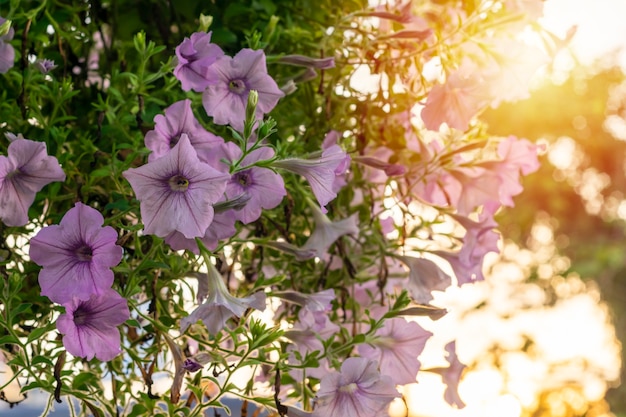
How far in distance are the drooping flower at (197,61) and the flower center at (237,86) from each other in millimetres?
20

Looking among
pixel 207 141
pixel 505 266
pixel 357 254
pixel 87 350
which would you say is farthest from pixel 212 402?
pixel 505 266

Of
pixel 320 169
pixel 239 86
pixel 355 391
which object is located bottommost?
pixel 355 391

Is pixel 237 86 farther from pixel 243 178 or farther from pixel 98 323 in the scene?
pixel 98 323

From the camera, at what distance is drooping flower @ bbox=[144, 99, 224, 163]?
26.9 inches

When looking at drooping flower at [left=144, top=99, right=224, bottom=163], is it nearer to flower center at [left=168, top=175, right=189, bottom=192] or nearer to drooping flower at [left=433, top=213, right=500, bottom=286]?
flower center at [left=168, top=175, right=189, bottom=192]

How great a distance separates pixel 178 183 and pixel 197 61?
148mm

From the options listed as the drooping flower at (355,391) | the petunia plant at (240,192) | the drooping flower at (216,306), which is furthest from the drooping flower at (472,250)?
the drooping flower at (216,306)

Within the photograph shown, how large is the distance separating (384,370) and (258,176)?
27 cm

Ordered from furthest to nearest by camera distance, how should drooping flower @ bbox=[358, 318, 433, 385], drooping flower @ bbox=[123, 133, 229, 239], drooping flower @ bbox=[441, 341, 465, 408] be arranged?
1. drooping flower @ bbox=[441, 341, 465, 408]
2. drooping flower @ bbox=[358, 318, 433, 385]
3. drooping flower @ bbox=[123, 133, 229, 239]

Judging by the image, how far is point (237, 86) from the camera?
0.74m

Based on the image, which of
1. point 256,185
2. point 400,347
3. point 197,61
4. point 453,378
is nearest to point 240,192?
point 256,185

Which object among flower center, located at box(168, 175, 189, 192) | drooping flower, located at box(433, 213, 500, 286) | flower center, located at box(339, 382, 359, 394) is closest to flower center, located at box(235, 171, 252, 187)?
flower center, located at box(168, 175, 189, 192)

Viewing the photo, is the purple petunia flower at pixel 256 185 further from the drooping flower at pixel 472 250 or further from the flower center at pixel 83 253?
the drooping flower at pixel 472 250

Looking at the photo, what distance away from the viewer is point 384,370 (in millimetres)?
840
